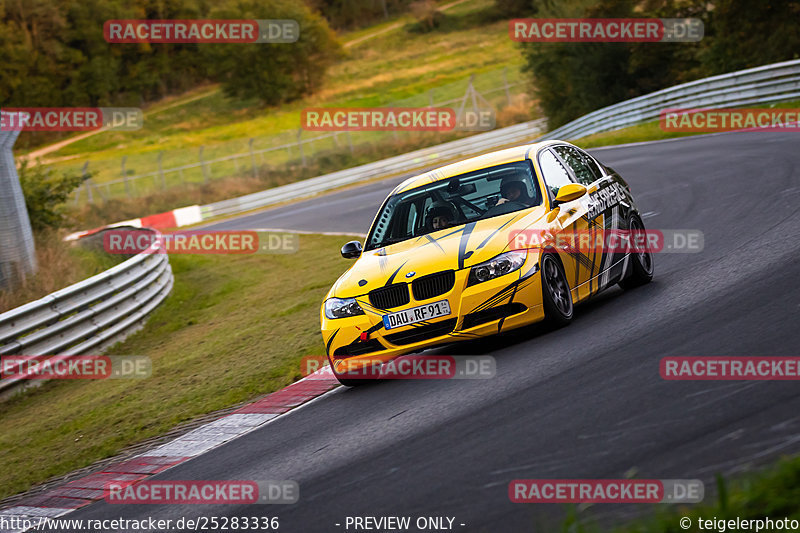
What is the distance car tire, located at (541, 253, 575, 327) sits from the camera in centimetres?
785

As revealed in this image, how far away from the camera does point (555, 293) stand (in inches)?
318

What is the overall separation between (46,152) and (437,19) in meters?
45.8

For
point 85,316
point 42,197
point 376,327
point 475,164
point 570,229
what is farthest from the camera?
point 42,197

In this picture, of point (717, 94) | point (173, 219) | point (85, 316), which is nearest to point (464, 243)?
point (85, 316)

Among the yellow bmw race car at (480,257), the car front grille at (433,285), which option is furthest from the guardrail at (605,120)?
the car front grille at (433,285)

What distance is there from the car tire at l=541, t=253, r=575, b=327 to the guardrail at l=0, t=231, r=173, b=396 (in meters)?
7.43

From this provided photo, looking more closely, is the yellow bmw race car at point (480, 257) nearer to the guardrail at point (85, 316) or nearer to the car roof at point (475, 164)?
the car roof at point (475, 164)

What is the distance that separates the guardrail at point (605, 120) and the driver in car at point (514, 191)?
17.6 metres

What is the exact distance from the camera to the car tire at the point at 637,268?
9.44 metres

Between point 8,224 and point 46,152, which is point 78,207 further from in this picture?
point 46,152

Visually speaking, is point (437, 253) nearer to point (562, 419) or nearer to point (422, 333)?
point (422, 333)

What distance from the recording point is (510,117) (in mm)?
51062

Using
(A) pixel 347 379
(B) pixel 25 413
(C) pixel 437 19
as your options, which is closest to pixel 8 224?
(B) pixel 25 413

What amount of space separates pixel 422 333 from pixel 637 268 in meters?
2.73
